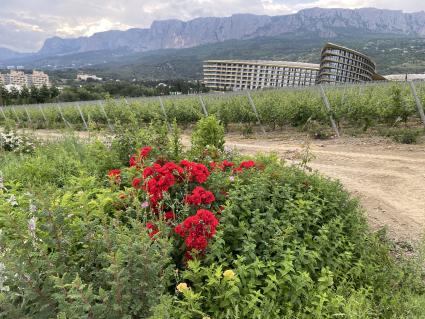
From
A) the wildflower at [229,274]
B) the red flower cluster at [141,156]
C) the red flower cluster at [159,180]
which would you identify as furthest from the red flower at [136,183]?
the wildflower at [229,274]

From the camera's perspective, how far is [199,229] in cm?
263

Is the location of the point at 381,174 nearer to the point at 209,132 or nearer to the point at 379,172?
the point at 379,172

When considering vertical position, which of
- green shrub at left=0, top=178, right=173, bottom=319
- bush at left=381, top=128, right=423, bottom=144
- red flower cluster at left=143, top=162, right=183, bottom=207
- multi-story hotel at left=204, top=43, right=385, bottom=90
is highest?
multi-story hotel at left=204, top=43, right=385, bottom=90

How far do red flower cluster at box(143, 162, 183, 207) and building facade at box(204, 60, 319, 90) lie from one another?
111 m

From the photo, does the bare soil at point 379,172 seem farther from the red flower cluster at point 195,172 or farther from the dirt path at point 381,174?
the red flower cluster at point 195,172

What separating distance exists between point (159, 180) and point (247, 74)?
121m

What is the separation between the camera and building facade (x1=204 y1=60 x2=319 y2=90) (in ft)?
368

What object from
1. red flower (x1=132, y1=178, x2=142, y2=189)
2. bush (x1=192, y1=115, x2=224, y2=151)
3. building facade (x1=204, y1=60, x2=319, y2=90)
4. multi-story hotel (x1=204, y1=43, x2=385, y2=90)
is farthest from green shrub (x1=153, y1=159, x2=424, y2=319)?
building facade (x1=204, y1=60, x2=319, y2=90)

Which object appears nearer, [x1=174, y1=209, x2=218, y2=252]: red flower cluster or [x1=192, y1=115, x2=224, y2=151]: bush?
[x1=174, y1=209, x2=218, y2=252]: red flower cluster

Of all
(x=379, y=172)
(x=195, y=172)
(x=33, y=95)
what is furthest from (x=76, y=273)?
(x=33, y=95)

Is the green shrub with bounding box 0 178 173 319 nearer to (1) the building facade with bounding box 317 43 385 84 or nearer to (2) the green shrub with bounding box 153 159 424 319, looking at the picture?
(2) the green shrub with bounding box 153 159 424 319

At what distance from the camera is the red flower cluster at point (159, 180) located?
298 centimetres

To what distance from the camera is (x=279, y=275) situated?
111 inches

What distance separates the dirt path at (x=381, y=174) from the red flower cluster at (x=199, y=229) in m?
3.06
